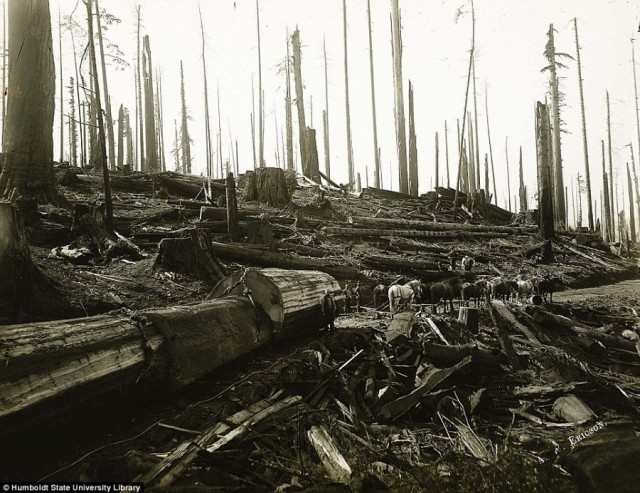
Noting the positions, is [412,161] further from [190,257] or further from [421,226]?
[190,257]

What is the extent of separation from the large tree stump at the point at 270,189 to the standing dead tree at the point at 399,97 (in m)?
9.50

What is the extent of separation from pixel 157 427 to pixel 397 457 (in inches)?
60.2

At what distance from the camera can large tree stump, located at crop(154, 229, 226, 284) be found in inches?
246

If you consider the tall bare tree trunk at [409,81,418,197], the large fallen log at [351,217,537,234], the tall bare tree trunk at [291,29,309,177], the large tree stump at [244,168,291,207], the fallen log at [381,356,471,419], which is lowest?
the fallen log at [381,356,471,419]

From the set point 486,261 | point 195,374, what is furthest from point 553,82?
point 195,374

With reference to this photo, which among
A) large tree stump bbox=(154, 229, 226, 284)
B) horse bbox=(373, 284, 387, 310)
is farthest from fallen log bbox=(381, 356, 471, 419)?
large tree stump bbox=(154, 229, 226, 284)

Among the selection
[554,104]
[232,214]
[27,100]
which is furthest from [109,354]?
[554,104]

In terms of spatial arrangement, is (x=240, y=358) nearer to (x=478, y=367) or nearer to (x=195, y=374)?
(x=195, y=374)

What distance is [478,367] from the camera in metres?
3.28

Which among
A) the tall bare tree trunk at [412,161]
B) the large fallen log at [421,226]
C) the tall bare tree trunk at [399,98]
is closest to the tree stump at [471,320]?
the large fallen log at [421,226]

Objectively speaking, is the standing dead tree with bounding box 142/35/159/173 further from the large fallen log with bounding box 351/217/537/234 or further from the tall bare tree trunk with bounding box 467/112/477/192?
the tall bare tree trunk with bounding box 467/112/477/192

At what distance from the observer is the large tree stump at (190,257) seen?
20.5ft

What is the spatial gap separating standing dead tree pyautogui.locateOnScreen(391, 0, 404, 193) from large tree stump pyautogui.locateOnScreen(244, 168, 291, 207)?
9.50 m

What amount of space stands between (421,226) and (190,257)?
8479 mm
